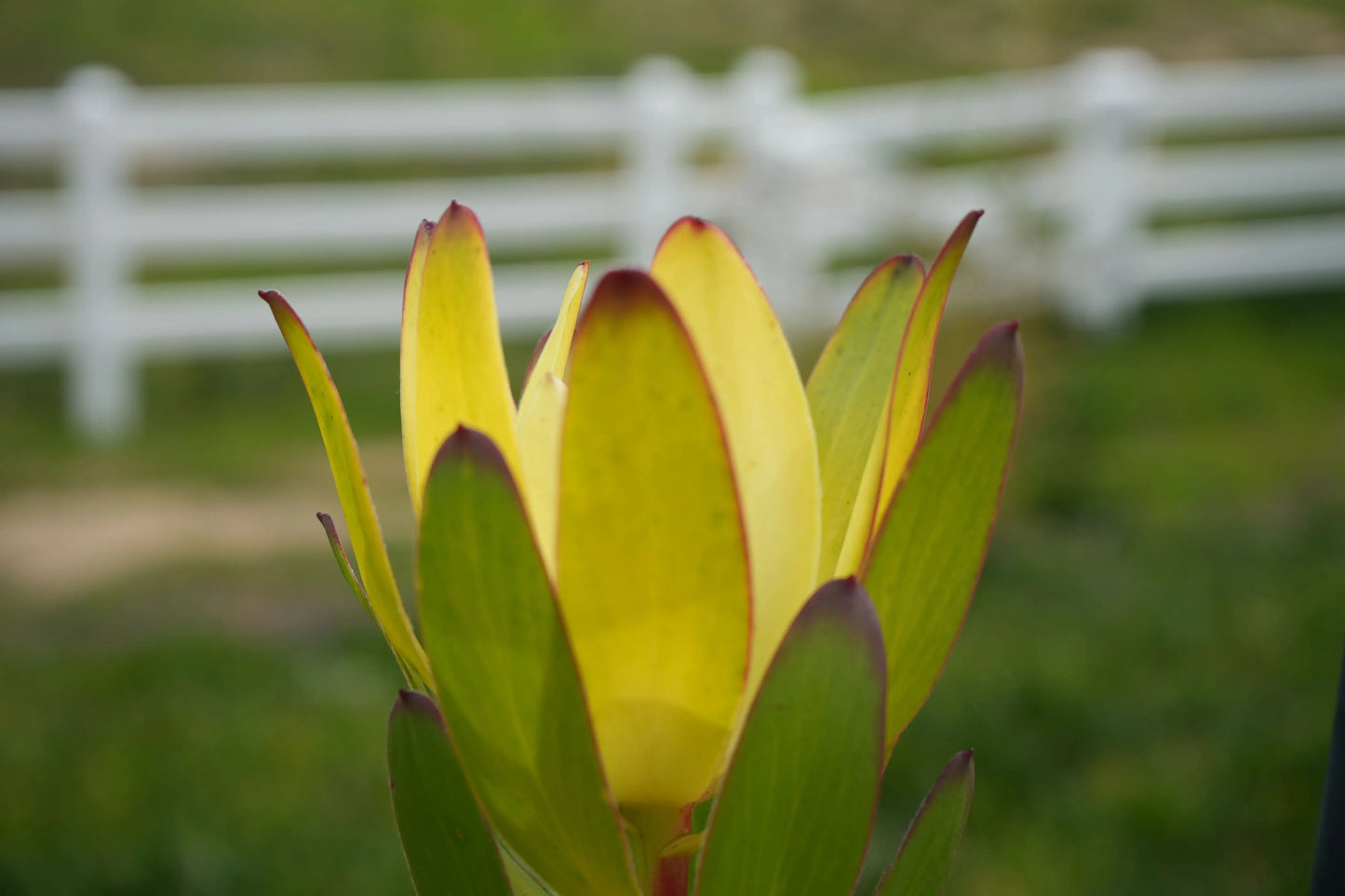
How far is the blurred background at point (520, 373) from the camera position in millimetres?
2203

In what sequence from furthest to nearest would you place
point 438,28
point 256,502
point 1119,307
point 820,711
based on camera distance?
point 438,28 → point 1119,307 → point 256,502 → point 820,711

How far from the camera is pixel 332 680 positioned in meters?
2.85

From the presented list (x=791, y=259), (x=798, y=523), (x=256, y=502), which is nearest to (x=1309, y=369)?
(x=791, y=259)

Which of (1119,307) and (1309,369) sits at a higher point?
(1119,307)

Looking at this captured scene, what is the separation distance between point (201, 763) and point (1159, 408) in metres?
3.71

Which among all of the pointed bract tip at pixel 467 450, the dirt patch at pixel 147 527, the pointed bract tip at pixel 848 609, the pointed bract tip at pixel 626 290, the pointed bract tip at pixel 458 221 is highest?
the dirt patch at pixel 147 527

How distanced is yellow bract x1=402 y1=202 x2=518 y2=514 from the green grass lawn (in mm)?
1861

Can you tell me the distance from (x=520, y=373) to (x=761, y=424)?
5.32 m

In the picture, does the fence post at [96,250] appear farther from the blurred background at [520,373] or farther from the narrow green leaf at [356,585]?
the narrow green leaf at [356,585]

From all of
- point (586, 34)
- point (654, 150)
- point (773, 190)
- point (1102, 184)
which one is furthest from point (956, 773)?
point (586, 34)

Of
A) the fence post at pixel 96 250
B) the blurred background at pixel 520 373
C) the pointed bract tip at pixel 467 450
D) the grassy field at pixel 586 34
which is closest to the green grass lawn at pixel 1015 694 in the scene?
the blurred background at pixel 520 373

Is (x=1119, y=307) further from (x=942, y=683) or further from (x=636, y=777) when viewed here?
(x=636, y=777)

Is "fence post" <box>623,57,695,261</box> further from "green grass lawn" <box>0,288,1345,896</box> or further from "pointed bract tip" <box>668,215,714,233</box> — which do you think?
"pointed bract tip" <box>668,215,714,233</box>

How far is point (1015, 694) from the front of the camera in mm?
2553
